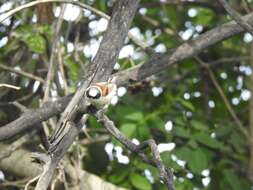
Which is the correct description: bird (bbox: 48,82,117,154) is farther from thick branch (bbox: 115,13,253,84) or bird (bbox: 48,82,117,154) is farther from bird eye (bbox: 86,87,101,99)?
thick branch (bbox: 115,13,253,84)

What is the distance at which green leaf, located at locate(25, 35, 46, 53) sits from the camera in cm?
175

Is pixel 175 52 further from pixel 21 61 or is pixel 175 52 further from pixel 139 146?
pixel 21 61

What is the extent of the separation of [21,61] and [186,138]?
0.58m

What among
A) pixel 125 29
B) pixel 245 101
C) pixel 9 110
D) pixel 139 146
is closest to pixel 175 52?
pixel 125 29

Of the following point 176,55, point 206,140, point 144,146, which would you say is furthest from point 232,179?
point 144,146

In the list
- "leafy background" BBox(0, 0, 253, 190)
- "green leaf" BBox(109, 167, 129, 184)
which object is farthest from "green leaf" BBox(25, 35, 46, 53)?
"green leaf" BBox(109, 167, 129, 184)

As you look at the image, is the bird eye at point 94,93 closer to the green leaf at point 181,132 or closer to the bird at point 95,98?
the bird at point 95,98

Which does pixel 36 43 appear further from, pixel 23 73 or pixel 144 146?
pixel 144 146

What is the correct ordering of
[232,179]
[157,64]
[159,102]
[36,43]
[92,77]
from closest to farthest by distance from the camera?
1. [92,77]
2. [157,64]
3. [36,43]
4. [232,179]
5. [159,102]

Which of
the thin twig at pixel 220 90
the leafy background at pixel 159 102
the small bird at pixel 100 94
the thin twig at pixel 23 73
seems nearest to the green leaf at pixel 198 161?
the leafy background at pixel 159 102

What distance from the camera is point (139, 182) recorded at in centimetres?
184

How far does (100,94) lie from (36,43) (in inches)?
33.6

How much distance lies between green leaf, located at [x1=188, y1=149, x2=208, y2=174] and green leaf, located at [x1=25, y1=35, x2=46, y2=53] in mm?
519

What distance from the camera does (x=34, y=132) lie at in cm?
178
